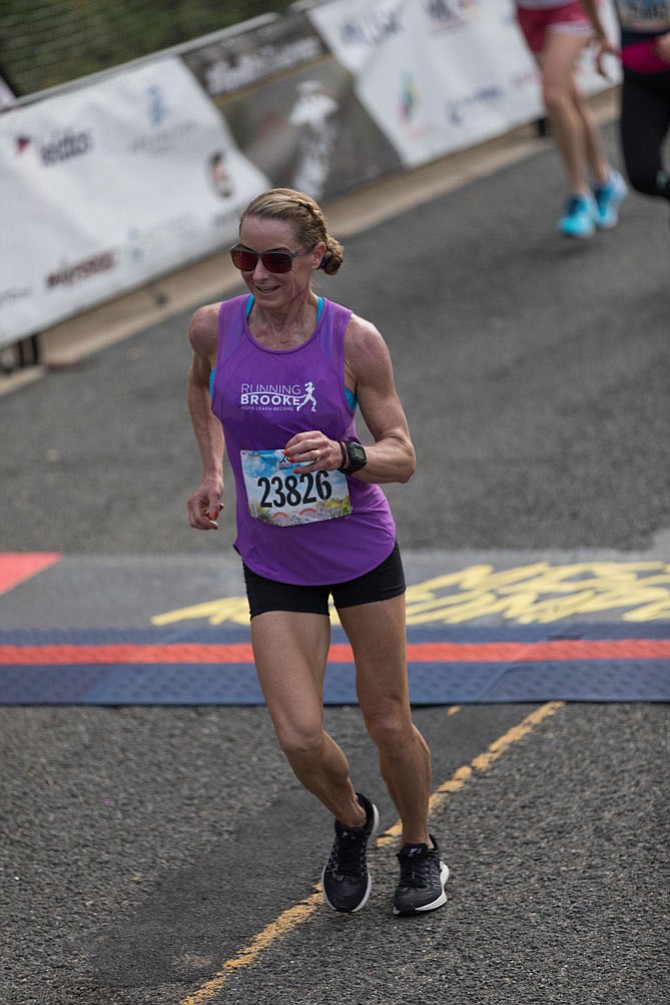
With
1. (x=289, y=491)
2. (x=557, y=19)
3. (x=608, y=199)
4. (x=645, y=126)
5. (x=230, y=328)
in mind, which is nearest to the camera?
(x=289, y=491)

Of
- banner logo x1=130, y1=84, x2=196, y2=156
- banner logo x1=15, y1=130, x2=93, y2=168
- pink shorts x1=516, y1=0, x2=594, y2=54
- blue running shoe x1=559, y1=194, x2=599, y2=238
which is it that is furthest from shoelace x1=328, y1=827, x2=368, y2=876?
blue running shoe x1=559, y1=194, x2=599, y2=238

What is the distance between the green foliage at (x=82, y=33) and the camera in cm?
1108

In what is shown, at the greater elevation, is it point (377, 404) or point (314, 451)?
point (314, 451)

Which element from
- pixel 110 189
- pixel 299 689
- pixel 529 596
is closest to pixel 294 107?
pixel 110 189

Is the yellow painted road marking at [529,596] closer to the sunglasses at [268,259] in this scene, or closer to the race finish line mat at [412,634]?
the race finish line mat at [412,634]

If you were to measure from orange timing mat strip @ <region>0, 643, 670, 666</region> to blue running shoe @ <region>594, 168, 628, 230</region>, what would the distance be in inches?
240

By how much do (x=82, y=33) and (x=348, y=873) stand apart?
8561mm

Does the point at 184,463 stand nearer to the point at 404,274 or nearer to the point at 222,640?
the point at 222,640

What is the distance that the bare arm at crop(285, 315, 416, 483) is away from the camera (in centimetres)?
412

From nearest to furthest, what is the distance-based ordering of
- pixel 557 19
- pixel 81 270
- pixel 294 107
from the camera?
pixel 81 270
pixel 557 19
pixel 294 107

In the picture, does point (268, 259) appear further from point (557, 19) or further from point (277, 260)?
point (557, 19)

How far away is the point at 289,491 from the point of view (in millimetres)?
4227

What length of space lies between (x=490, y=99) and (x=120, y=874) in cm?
994

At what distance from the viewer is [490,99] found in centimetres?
1344
